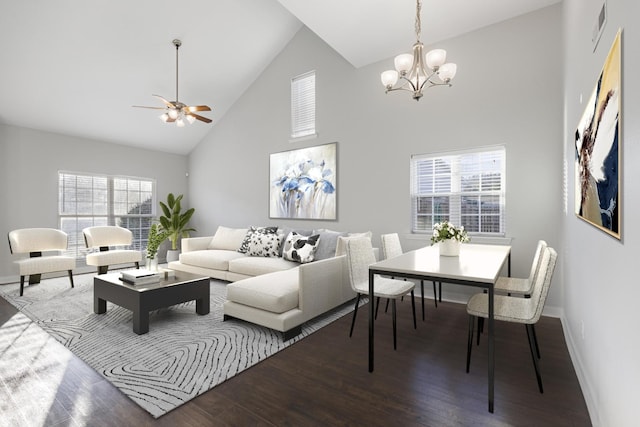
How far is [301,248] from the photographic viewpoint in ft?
13.8

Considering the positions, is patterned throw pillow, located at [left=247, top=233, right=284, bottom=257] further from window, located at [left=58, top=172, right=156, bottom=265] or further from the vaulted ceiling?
window, located at [left=58, top=172, right=156, bottom=265]

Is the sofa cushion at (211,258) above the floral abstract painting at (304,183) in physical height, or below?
below

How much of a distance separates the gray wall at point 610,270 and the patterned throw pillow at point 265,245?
11.4 ft

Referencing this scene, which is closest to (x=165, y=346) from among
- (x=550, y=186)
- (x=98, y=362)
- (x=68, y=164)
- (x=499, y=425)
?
(x=98, y=362)

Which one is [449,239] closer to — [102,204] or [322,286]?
[322,286]

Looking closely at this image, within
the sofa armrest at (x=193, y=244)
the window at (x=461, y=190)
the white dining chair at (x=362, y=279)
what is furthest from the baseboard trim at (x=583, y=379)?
the sofa armrest at (x=193, y=244)

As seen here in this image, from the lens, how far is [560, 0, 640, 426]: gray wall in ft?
3.56

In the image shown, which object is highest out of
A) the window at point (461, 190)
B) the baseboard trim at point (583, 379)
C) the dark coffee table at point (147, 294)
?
the window at point (461, 190)

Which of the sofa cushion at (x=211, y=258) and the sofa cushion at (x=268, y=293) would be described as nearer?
the sofa cushion at (x=268, y=293)

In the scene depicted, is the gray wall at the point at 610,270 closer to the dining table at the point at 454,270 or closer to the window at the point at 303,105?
the dining table at the point at 454,270

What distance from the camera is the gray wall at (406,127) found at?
Answer: 334 cm

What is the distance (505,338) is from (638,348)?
1918 millimetres

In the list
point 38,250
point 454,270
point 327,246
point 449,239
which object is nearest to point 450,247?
point 449,239

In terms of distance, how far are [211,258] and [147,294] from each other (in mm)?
1901
